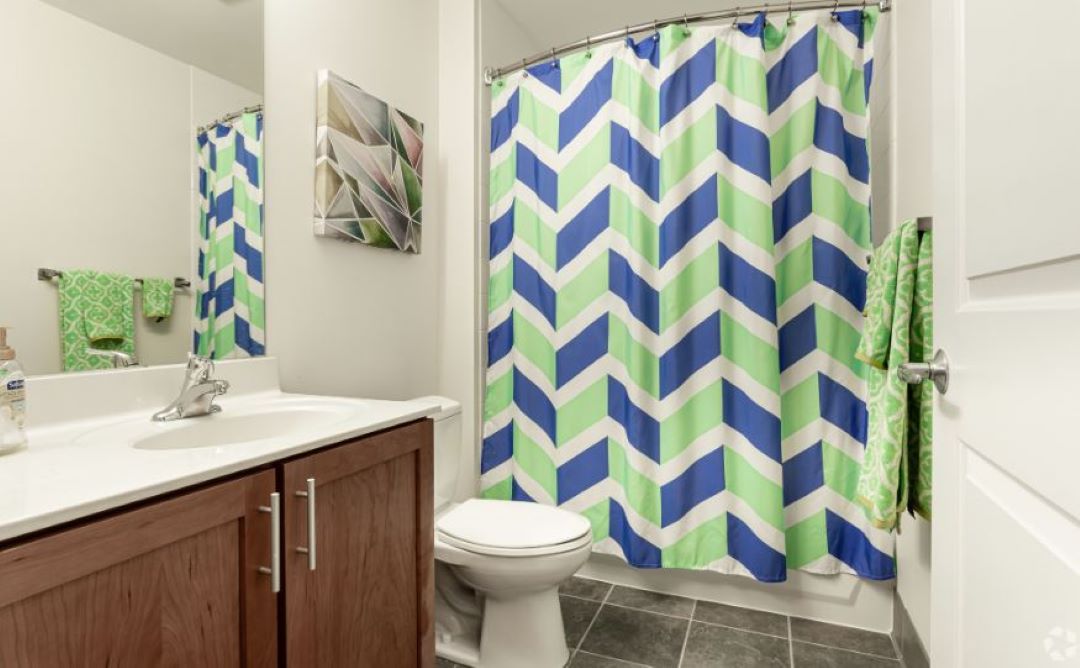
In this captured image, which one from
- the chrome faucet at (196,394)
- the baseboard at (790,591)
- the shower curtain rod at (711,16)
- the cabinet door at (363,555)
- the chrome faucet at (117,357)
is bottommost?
the baseboard at (790,591)

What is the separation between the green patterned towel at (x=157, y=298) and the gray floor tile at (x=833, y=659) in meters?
1.94

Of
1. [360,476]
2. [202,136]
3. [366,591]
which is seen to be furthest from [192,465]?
[202,136]

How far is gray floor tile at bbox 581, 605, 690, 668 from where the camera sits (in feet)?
5.31

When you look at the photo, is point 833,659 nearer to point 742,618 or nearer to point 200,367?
point 742,618

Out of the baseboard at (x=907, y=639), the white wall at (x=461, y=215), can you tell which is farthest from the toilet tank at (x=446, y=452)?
the baseboard at (x=907, y=639)

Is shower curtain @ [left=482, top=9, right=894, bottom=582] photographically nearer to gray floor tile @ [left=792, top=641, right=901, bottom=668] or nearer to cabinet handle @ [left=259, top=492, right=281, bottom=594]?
gray floor tile @ [left=792, top=641, right=901, bottom=668]

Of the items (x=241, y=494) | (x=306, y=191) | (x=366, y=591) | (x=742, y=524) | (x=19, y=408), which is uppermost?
(x=306, y=191)

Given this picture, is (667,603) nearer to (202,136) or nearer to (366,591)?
(366,591)

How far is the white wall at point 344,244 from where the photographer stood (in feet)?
5.03

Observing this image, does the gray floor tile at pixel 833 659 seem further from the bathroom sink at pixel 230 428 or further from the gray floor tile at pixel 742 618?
the bathroom sink at pixel 230 428

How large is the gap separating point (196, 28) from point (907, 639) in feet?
8.18

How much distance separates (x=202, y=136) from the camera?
1.29 m

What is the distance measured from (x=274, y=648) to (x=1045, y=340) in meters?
1.06

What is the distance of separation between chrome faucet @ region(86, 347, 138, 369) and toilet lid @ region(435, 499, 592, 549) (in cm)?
87
